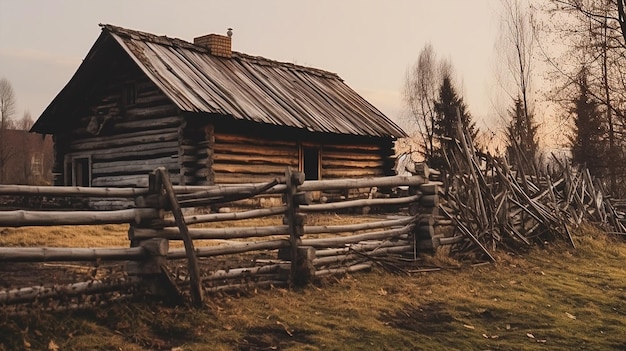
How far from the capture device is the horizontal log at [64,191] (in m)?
4.71

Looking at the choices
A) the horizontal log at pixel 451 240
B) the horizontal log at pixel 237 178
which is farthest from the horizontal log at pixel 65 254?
the horizontal log at pixel 237 178

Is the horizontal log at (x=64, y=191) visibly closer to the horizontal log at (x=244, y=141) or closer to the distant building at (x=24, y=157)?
the horizontal log at (x=244, y=141)

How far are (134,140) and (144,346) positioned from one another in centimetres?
1151

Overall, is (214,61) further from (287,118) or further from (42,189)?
(42,189)

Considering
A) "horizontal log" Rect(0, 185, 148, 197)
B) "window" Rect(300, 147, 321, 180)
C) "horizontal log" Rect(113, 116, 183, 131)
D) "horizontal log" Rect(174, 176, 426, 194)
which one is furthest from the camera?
"window" Rect(300, 147, 321, 180)

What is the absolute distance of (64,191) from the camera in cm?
502

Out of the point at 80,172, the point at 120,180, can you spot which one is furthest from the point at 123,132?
the point at 80,172

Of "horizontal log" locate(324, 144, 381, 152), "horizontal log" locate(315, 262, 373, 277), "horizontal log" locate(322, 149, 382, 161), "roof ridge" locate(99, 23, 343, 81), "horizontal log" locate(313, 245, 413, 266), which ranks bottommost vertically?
"horizontal log" locate(315, 262, 373, 277)

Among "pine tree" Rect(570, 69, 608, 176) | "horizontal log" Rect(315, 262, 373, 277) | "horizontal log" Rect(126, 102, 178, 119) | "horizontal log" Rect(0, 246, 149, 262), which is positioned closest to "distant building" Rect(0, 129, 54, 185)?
"horizontal log" Rect(126, 102, 178, 119)

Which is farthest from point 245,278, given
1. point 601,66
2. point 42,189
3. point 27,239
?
point 601,66

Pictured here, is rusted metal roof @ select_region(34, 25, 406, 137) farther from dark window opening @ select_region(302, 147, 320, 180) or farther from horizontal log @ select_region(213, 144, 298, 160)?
dark window opening @ select_region(302, 147, 320, 180)

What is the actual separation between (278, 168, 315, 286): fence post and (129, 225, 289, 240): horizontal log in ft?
0.38

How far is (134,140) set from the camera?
50.1 ft

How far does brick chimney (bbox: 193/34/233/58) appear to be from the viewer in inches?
694
